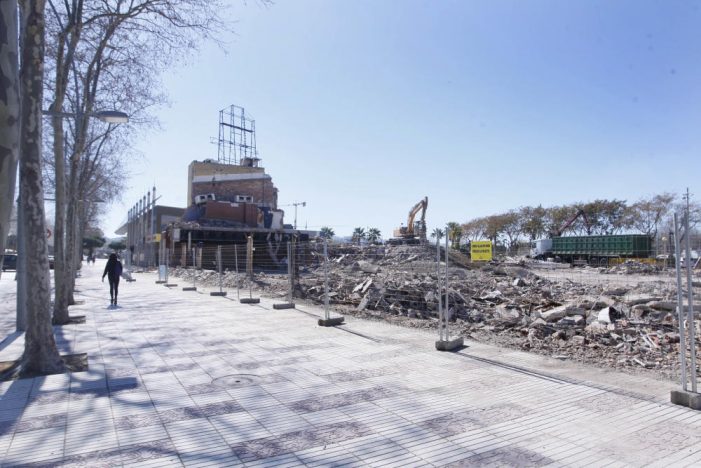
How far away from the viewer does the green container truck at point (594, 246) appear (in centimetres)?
3950

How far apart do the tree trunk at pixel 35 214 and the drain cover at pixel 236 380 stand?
252 centimetres

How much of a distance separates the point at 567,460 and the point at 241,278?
19864mm

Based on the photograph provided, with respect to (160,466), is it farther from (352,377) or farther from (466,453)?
(352,377)

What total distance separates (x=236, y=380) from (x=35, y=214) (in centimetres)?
392

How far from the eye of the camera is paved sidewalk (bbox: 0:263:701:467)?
13.1 feet

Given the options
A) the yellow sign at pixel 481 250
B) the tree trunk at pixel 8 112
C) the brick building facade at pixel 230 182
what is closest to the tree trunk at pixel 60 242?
the yellow sign at pixel 481 250

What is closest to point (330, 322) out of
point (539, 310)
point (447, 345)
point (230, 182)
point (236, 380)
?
point (447, 345)

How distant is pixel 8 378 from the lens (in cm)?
646

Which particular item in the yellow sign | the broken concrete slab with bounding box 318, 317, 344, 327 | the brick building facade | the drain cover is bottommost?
the drain cover

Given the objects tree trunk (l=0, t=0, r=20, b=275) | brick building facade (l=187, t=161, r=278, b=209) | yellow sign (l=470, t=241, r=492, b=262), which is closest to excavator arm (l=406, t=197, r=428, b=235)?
brick building facade (l=187, t=161, r=278, b=209)

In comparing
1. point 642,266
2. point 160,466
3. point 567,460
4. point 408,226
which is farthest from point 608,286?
point 408,226

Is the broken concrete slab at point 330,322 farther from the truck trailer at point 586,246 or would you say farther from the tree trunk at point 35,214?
the truck trailer at point 586,246

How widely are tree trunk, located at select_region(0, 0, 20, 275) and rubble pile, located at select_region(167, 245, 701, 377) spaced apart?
748cm

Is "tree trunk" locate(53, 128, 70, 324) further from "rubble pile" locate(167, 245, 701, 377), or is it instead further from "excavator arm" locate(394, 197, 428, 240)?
"excavator arm" locate(394, 197, 428, 240)
